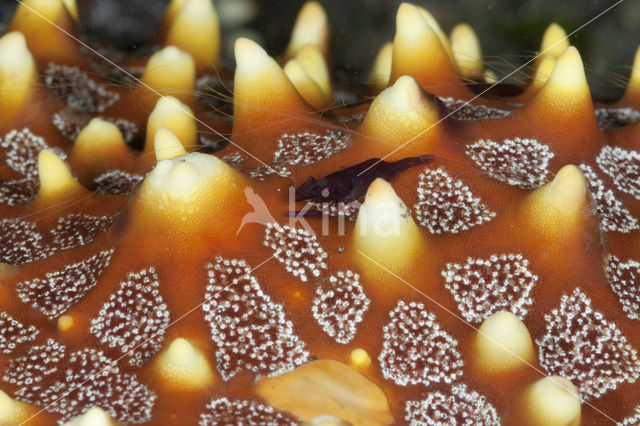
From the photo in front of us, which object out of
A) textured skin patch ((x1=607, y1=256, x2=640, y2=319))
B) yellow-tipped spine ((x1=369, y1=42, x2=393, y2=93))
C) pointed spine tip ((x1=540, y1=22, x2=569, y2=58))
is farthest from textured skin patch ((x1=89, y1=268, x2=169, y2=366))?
pointed spine tip ((x1=540, y1=22, x2=569, y2=58))

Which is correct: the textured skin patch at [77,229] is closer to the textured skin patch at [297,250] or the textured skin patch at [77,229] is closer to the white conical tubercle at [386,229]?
the textured skin patch at [297,250]

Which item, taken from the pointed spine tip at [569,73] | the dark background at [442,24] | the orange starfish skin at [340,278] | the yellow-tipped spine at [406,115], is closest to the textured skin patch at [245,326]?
the orange starfish skin at [340,278]

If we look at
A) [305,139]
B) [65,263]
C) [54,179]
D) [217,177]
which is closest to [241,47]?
[305,139]

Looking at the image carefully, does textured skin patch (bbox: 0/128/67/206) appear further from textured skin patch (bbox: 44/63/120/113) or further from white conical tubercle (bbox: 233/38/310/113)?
white conical tubercle (bbox: 233/38/310/113)

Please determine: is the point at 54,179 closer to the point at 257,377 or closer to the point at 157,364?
the point at 157,364

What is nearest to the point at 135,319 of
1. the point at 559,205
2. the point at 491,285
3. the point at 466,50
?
the point at 491,285

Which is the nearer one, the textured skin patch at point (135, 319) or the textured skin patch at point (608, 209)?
the textured skin patch at point (135, 319)
